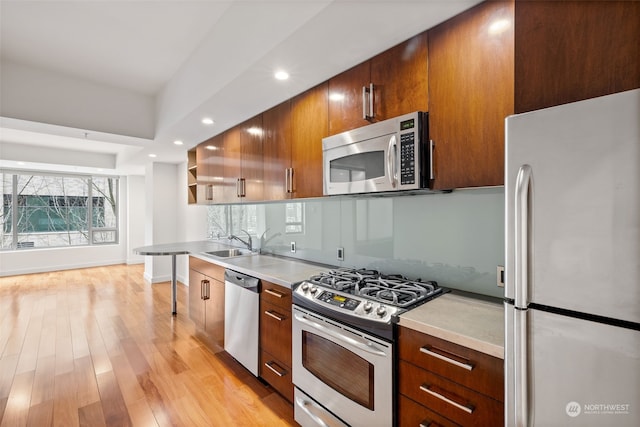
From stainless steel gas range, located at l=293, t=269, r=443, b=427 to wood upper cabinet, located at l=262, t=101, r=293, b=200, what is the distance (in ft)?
2.99

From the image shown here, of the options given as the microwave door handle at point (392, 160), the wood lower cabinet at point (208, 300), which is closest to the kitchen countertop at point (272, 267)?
the wood lower cabinet at point (208, 300)

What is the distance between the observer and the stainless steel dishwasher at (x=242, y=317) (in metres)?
2.30

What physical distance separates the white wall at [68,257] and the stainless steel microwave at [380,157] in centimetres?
771

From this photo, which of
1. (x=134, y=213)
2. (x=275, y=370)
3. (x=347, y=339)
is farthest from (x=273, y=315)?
(x=134, y=213)

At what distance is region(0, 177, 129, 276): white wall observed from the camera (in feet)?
20.8

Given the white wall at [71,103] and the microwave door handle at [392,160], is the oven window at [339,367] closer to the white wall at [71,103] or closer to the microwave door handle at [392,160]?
the microwave door handle at [392,160]

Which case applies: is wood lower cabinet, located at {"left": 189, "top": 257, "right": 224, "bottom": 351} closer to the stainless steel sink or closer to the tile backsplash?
the stainless steel sink

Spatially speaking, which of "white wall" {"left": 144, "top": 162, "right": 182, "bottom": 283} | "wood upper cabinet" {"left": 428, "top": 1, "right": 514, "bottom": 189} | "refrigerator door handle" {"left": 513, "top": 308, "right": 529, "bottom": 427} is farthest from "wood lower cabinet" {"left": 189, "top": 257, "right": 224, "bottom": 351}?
"white wall" {"left": 144, "top": 162, "right": 182, "bottom": 283}

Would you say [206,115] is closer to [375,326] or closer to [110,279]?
[375,326]

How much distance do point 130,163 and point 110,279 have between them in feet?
7.90

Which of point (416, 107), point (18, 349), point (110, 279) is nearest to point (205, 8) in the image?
point (416, 107)

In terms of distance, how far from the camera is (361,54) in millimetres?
1764

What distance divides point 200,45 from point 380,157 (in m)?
2.07

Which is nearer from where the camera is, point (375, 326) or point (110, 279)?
point (375, 326)
